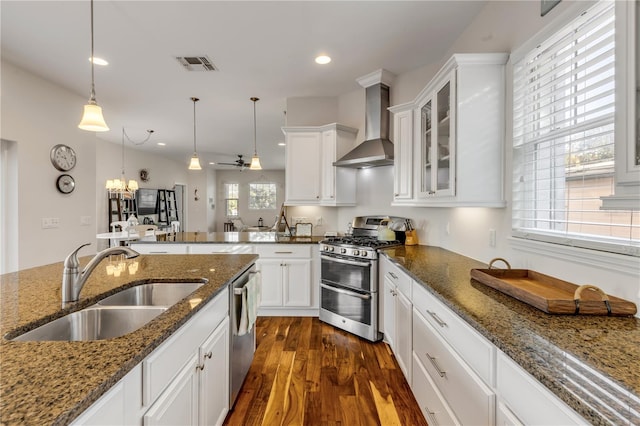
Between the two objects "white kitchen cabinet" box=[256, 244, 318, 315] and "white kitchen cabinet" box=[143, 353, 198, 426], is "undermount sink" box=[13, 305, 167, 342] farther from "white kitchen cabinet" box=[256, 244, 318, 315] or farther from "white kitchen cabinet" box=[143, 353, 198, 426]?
"white kitchen cabinet" box=[256, 244, 318, 315]

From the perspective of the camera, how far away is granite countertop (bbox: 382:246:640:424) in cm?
67

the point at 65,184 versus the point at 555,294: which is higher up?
the point at 65,184

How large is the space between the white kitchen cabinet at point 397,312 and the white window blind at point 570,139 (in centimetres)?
83

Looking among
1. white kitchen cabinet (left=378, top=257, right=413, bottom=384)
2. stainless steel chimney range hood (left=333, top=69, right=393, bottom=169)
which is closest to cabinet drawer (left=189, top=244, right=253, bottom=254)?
stainless steel chimney range hood (left=333, top=69, right=393, bottom=169)

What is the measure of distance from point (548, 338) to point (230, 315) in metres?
1.57

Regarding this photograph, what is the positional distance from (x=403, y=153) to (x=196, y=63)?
7.85ft

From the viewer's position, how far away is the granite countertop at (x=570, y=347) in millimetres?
665

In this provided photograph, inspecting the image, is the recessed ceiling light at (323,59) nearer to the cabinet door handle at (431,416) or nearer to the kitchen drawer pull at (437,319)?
the kitchen drawer pull at (437,319)

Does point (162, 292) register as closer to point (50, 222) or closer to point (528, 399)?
point (528, 399)

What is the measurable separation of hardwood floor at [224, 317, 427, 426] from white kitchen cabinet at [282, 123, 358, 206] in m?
1.69

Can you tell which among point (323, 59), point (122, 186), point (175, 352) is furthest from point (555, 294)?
point (122, 186)

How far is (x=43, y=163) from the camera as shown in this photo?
12.1ft

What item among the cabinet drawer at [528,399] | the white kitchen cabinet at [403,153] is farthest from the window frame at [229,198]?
the cabinet drawer at [528,399]

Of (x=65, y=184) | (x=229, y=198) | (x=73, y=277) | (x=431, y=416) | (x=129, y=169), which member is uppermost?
(x=129, y=169)
